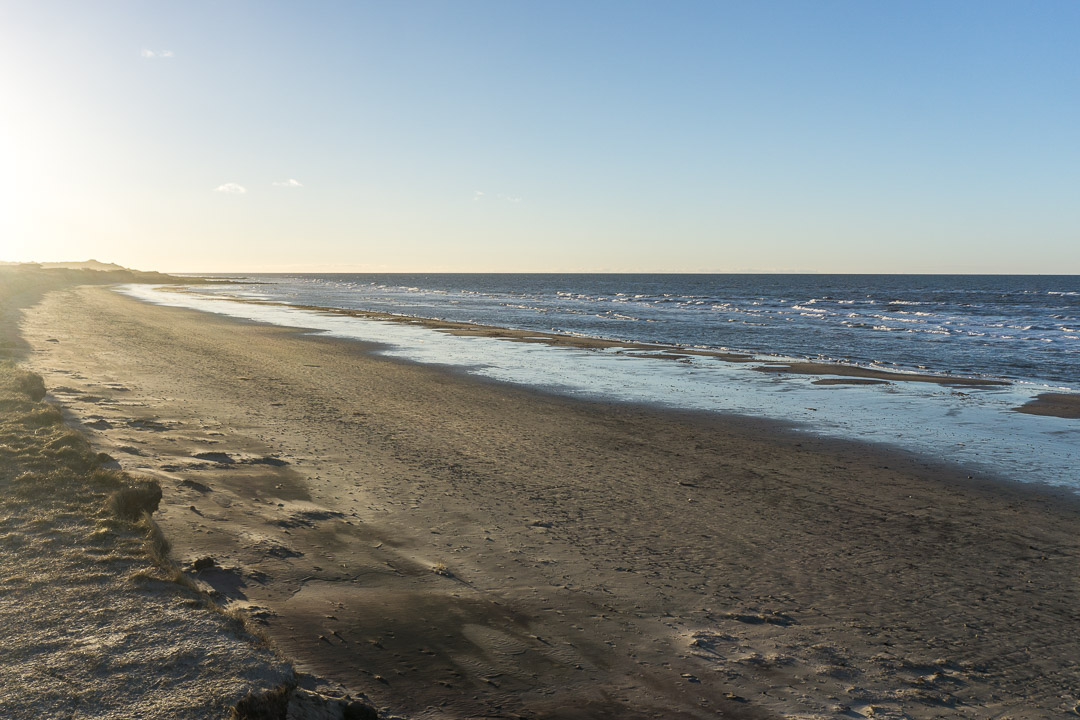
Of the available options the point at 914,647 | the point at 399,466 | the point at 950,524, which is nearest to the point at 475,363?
the point at 399,466

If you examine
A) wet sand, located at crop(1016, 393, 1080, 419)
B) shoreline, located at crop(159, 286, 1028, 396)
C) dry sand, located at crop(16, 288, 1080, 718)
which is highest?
shoreline, located at crop(159, 286, 1028, 396)

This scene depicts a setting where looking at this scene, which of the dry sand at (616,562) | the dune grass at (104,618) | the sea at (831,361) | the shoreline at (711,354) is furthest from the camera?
the shoreline at (711,354)

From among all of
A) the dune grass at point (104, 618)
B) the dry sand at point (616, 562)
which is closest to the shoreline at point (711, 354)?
the dry sand at point (616, 562)

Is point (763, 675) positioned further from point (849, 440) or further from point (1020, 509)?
point (849, 440)

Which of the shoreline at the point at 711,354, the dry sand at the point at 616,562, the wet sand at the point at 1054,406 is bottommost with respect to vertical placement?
the dry sand at the point at 616,562

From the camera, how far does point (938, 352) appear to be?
31359 mm

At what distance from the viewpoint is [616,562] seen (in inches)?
298

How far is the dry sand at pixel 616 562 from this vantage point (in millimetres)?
5309

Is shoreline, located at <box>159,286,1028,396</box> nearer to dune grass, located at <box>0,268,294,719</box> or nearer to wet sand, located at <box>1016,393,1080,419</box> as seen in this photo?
wet sand, located at <box>1016,393,1080,419</box>

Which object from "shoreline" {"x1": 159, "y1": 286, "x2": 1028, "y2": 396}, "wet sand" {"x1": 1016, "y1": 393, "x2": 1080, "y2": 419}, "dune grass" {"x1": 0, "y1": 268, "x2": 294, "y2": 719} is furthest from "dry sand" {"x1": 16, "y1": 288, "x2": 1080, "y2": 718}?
"shoreline" {"x1": 159, "y1": 286, "x2": 1028, "y2": 396}

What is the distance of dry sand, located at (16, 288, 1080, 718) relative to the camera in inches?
209

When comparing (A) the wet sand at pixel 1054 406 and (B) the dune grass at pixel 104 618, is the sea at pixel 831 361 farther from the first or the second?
(B) the dune grass at pixel 104 618

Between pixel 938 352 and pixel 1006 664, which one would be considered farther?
pixel 938 352

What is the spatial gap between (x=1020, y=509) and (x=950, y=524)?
1450 mm
